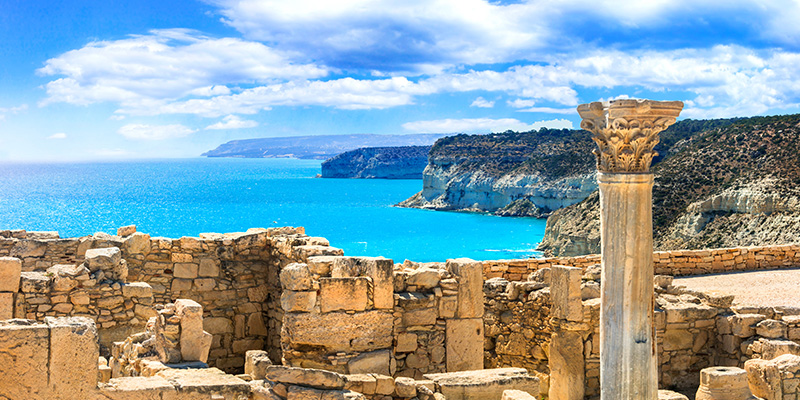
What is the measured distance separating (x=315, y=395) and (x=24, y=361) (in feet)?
8.29

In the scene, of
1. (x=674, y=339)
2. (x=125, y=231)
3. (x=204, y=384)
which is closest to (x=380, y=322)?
(x=204, y=384)

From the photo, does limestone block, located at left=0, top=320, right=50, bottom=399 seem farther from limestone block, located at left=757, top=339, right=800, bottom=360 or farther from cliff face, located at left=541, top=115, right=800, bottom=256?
cliff face, located at left=541, top=115, right=800, bottom=256

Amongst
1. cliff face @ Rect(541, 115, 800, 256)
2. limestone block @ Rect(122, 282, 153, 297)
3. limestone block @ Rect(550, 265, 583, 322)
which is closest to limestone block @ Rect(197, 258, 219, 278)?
limestone block @ Rect(122, 282, 153, 297)

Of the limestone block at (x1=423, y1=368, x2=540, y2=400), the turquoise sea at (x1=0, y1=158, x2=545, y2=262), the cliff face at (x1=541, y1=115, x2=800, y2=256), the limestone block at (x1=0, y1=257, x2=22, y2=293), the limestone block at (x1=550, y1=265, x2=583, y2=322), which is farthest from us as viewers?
the turquoise sea at (x1=0, y1=158, x2=545, y2=262)

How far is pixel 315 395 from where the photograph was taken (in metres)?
6.86

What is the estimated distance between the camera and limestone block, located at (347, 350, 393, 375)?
8203 mm

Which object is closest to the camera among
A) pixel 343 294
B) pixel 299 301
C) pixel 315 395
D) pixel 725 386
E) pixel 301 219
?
pixel 315 395

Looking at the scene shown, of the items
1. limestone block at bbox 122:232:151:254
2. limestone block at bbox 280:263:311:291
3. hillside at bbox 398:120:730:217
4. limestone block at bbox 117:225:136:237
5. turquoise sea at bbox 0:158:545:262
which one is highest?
hillside at bbox 398:120:730:217

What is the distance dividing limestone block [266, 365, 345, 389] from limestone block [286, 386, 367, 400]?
0.06 metres

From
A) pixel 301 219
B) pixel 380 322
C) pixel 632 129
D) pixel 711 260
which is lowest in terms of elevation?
pixel 301 219

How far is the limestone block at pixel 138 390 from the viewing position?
19.7 ft

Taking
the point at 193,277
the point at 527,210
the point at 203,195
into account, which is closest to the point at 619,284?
the point at 193,277

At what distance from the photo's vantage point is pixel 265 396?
6.79 metres

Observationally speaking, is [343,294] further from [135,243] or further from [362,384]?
[135,243]
